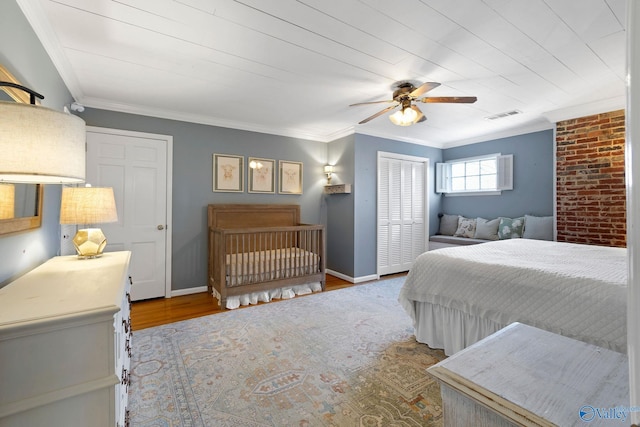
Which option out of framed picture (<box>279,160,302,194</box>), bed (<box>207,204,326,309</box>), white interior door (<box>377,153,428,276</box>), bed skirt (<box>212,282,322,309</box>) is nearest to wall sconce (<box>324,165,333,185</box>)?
framed picture (<box>279,160,302,194</box>)

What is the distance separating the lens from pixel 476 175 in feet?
16.4

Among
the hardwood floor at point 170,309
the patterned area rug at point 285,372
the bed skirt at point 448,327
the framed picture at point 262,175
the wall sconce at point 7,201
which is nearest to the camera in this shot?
the wall sconce at point 7,201

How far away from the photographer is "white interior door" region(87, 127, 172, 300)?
10.6 feet

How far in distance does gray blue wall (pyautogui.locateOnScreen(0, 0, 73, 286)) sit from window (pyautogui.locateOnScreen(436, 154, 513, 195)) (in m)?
5.33

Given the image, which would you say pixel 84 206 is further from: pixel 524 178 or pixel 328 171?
pixel 524 178

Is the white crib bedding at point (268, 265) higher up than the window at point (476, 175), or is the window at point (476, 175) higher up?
the window at point (476, 175)

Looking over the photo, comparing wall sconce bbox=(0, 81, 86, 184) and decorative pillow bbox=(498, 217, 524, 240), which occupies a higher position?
wall sconce bbox=(0, 81, 86, 184)

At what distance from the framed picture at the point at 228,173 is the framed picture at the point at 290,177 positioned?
0.63 metres

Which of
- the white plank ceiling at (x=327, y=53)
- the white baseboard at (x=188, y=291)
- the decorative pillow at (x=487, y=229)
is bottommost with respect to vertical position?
the white baseboard at (x=188, y=291)

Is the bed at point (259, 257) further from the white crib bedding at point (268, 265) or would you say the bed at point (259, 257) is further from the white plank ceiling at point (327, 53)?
the white plank ceiling at point (327, 53)

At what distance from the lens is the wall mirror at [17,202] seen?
1.26 meters

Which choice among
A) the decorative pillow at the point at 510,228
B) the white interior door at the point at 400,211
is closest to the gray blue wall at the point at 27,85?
the white interior door at the point at 400,211

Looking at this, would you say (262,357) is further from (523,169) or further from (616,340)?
(523,169)

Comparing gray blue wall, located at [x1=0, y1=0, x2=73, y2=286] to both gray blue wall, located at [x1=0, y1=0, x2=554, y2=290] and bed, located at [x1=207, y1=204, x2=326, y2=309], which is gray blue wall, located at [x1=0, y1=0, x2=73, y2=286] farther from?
bed, located at [x1=207, y1=204, x2=326, y2=309]
